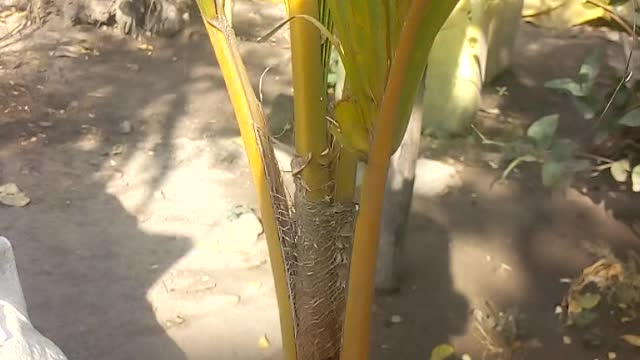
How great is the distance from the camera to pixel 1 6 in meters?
4.38

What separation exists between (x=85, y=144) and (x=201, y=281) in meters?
0.98

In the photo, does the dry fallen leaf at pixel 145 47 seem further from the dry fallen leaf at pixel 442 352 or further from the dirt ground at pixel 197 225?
the dry fallen leaf at pixel 442 352

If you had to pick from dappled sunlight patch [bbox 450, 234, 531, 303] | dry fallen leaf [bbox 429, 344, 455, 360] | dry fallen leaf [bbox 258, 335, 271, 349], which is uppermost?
dry fallen leaf [bbox 429, 344, 455, 360]

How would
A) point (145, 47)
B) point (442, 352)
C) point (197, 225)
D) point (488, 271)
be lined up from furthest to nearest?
point (145, 47) → point (197, 225) → point (488, 271) → point (442, 352)

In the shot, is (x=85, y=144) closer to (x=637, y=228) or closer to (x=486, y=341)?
(x=486, y=341)

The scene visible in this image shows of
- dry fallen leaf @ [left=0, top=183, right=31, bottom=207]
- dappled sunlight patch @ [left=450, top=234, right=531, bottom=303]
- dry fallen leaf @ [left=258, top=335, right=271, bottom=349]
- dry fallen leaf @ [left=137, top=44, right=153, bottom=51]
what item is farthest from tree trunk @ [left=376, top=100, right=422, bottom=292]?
dry fallen leaf @ [left=137, top=44, right=153, bottom=51]

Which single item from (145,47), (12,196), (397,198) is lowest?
(145,47)

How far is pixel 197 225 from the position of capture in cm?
283

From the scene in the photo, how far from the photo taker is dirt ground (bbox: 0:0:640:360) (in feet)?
7.86

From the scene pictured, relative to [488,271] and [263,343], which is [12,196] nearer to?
[263,343]

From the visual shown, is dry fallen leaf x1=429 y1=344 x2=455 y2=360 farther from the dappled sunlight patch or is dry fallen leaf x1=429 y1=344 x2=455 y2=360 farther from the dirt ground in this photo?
the dappled sunlight patch

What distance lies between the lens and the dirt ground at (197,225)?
7.86ft

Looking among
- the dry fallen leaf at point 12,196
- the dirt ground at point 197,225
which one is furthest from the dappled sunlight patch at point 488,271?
the dry fallen leaf at point 12,196

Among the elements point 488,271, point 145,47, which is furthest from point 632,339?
point 145,47
